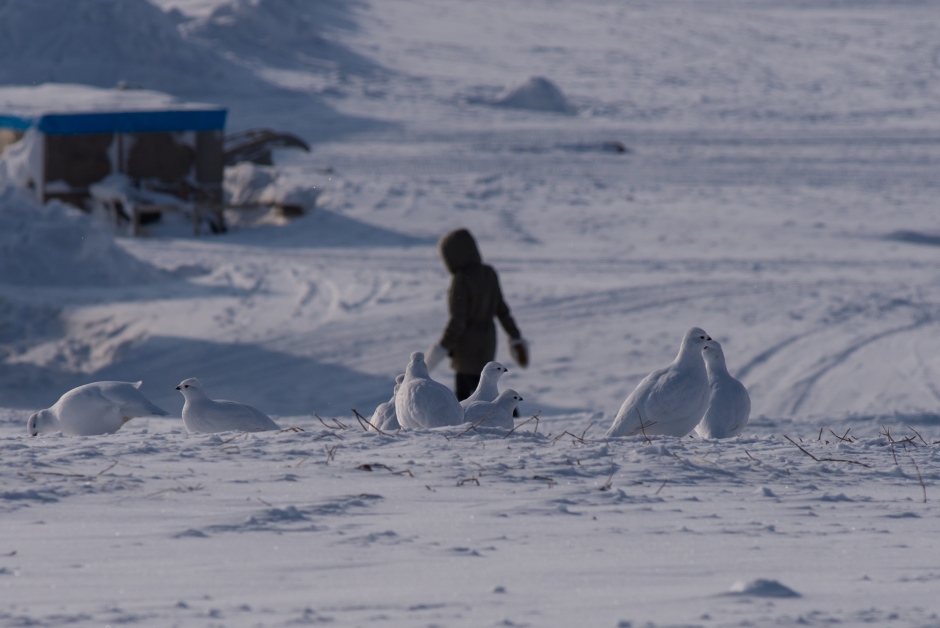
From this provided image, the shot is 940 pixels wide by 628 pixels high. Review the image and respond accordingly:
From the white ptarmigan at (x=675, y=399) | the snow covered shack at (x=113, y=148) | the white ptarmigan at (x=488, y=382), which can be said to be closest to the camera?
the white ptarmigan at (x=675, y=399)

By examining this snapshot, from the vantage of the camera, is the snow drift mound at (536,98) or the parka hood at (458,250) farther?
the snow drift mound at (536,98)

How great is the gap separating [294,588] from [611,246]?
12.5 meters

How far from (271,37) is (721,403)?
37.5 meters

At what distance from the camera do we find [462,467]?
4.26 metres

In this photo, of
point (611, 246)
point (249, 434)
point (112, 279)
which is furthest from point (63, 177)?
point (249, 434)

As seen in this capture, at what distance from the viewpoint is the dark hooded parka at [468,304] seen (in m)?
7.35

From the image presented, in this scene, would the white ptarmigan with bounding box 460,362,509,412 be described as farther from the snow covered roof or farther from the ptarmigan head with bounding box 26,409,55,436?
the snow covered roof

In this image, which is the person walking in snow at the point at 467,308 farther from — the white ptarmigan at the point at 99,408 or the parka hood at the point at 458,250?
the white ptarmigan at the point at 99,408

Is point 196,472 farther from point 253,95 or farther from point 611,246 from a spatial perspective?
point 253,95

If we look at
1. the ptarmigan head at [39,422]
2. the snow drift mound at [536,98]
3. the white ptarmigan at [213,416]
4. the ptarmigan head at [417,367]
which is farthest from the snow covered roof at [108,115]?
the snow drift mound at [536,98]

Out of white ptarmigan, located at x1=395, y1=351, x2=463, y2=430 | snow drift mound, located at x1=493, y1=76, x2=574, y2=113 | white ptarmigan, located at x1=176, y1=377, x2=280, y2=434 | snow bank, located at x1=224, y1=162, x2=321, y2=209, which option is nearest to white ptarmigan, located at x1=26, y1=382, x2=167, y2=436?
white ptarmigan, located at x1=176, y1=377, x2=280, y2=434

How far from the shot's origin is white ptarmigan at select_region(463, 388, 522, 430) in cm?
541

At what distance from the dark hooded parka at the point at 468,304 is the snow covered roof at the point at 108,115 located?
1097cm

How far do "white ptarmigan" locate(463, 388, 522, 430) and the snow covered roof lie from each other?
509 inches
